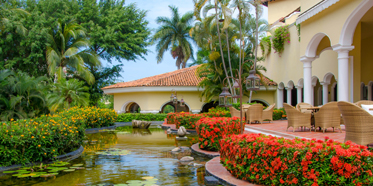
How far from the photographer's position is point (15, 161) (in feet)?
20.5

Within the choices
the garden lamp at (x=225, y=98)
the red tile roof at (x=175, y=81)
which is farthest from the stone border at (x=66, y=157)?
the red tile roof at (x=175, y=81)

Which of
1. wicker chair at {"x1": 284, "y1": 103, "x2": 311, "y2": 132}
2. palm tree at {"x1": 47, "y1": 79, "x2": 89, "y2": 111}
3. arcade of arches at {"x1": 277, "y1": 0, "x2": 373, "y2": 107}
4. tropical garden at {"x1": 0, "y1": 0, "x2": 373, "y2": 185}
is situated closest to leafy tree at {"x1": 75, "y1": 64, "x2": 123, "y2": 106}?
tropical garden at {"x1": 0, "y1": 0, "x2": 373, "y2": 185}

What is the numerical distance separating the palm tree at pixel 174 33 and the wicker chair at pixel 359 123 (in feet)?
94.5

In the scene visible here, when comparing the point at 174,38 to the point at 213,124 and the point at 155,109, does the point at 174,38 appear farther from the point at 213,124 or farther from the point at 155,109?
the point at 213,124

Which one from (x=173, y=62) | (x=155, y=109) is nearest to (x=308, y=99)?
(x=155, y=109)

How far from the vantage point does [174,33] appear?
33562 millimetres

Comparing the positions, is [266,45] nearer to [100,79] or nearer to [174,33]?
[174,33]

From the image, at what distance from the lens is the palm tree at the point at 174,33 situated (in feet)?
109

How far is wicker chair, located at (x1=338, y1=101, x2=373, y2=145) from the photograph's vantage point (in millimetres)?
5113

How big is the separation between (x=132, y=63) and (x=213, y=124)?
1001 inches

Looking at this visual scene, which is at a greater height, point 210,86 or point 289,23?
point 289,23

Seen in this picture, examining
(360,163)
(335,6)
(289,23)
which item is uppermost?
(289,23)

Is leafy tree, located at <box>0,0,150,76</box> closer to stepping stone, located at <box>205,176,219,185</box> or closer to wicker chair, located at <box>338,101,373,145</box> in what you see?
stepping stone, located at <box>205,176,219,185</box>

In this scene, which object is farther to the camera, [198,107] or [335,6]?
[198,107]
